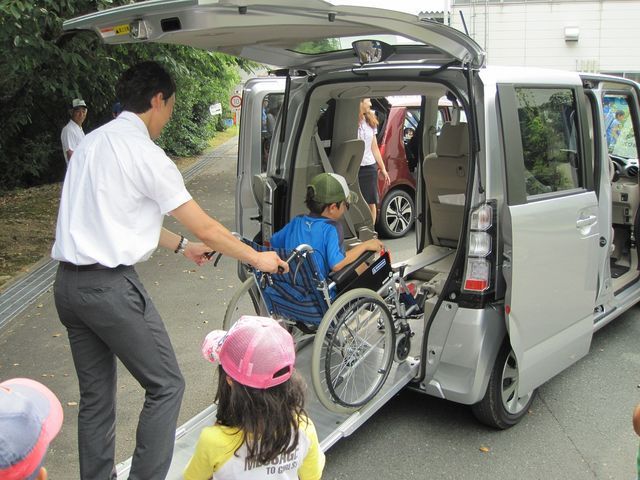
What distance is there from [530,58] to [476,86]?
21.3 metres

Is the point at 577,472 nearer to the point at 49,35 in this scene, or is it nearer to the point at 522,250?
the point at 522,250

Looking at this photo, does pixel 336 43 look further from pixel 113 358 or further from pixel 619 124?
pixel 619 124

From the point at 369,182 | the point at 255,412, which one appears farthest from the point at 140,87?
the point at 369,182

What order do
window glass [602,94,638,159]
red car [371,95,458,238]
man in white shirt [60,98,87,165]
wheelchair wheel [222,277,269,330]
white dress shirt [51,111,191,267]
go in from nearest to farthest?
white dress shirt [51,111,191,267] → wheelchair wheel [222,277,269,330] → window glass [602,94,638,159] → red car [371,95,458,238] → man in white shirt [60,98,87,165]

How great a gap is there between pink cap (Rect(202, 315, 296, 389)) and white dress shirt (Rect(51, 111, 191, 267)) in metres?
0.82

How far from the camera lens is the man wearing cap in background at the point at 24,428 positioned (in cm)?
147

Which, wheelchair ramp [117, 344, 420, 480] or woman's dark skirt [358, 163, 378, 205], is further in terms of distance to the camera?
woman's dark skirt [358, 163, 378, 205]

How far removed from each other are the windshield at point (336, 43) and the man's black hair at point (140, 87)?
1204mm

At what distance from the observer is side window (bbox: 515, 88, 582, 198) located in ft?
11.8

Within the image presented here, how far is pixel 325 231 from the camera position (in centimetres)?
374

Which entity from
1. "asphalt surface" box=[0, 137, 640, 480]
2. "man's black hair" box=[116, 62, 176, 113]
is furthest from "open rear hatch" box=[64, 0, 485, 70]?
"asphalt surface" box=[0, 137, 640, 480]

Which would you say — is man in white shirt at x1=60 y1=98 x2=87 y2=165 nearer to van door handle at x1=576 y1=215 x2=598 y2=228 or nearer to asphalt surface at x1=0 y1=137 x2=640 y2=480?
asphalt surface at x1=0 y1=137 x2=640 y2=480

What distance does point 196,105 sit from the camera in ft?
75.0

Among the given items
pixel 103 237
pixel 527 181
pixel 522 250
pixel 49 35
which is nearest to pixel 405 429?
pixel 522 250
